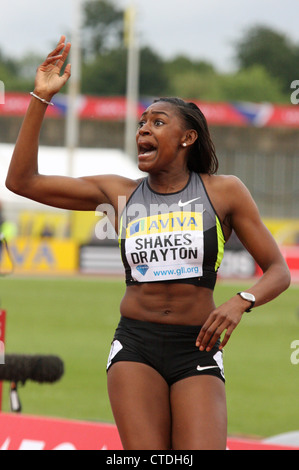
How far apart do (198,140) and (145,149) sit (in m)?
0.32

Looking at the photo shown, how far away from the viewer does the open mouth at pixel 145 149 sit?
417 cm

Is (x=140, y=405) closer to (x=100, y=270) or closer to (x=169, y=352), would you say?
(x=169, y=352)

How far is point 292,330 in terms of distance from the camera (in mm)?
16719

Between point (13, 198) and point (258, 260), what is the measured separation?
30.1m

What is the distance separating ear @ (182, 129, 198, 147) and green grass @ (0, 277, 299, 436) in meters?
5.12

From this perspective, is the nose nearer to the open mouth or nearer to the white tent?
the open mouth

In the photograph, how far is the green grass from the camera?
9.83 m

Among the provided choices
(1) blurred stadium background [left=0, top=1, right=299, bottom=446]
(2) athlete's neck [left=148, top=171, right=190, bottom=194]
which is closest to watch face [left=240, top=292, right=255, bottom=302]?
(2) athlete's neck [left=148, top=171, right=190, bottom=194]

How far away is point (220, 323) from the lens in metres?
3.85

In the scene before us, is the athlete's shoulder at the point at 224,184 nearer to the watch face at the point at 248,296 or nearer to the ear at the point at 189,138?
the ear at the point at 189,138

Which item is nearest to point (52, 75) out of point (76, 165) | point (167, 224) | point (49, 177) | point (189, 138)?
point (49, 177)

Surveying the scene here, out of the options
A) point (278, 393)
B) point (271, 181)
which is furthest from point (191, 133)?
point (271, 181)

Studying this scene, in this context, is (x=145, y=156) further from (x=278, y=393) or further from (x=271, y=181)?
(x=271, y=181)

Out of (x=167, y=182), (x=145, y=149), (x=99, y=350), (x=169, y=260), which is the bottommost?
(x=99, y=350)
